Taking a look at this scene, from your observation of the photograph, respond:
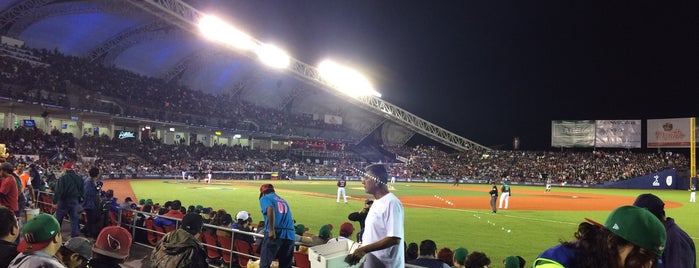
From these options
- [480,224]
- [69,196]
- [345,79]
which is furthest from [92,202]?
[345,79]

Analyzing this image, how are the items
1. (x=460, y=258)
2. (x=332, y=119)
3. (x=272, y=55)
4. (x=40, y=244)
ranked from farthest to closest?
(x=332, y=119), (x=272, y=55), (x=460, y=258), (x=40, y=244)

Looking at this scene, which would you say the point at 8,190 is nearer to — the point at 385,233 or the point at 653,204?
the point at 385,233

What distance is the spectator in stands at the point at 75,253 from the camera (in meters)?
3.56

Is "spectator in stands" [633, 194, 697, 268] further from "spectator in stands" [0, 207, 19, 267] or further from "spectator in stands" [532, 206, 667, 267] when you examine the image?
"spectator in stands" [0, 207, 19, 267]

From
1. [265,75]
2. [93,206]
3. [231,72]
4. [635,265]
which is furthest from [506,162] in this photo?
[635,265]

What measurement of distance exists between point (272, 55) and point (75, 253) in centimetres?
4959

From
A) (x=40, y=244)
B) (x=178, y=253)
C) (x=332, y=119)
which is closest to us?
(x=40, y=244)

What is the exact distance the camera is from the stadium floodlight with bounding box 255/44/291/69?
5131 cm

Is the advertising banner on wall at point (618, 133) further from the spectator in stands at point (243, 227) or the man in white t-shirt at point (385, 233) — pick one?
the man in white t-shirt at point (385, 233)

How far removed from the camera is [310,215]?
61.9 ft

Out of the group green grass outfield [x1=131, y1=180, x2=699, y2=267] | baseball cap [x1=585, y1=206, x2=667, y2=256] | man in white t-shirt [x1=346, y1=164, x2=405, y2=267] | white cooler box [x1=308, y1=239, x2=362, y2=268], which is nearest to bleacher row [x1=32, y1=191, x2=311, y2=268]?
man in white t-shirt [x1=346, y1=164, x2=405, y2=267]

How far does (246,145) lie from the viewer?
71.8 meters

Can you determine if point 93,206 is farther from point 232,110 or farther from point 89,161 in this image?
point 232,110

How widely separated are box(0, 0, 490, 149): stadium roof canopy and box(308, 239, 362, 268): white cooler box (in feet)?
139
